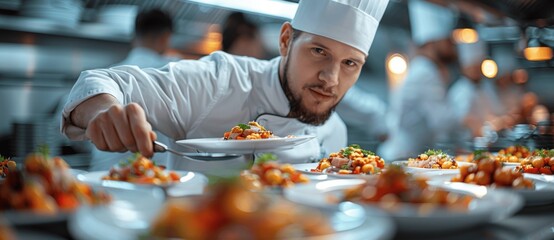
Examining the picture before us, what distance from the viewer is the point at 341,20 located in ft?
7.52

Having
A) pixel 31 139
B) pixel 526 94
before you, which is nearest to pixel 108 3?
pixel 31 139

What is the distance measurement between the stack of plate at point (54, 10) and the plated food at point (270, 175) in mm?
3237

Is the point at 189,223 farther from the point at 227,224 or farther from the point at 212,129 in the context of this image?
the point at 212,129

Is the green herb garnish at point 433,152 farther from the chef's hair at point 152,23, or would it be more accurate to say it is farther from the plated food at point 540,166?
the chef's hair at point 152,23

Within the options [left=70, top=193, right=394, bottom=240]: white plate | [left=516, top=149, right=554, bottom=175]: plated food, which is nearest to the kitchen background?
[left=516, top=149, right=554, bottom=175]: plated food

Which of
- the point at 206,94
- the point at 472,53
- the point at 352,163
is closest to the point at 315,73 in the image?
the point at 206,94

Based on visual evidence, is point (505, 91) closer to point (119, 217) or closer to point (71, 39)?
point (71, 39)

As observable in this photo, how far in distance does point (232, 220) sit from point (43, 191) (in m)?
0.36

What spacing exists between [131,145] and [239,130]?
1.51ft

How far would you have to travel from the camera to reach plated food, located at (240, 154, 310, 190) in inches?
46.6

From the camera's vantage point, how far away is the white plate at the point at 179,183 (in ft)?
3.55

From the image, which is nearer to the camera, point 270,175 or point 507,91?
point 270,175

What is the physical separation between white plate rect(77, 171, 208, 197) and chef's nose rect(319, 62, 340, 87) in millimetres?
1050

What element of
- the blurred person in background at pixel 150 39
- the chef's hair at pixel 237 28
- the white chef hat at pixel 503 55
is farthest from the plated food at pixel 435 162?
the white chef hat at pixel 503 55
